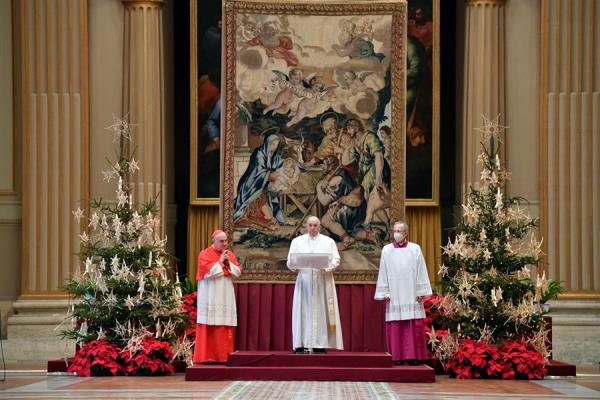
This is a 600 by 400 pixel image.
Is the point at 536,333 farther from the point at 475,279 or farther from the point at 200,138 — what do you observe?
the point at 200,138

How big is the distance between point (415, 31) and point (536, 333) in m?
6.61

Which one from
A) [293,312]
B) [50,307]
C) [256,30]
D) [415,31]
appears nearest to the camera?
[293,312]

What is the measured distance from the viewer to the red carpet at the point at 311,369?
1487 centimetres

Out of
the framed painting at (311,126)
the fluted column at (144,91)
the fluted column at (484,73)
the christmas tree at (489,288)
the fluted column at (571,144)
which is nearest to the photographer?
the christmas tree at (489,288)

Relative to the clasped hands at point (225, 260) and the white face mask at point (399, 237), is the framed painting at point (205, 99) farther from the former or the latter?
the white face mask at point (399, 237)

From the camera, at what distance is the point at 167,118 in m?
21.2

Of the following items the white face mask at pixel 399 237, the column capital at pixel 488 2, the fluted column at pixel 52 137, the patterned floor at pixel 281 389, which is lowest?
the patterned floor at pixel 281 389

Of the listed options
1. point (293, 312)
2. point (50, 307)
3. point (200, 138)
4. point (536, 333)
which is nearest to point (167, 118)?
point (200, 138)

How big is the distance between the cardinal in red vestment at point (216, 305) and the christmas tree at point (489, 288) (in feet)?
8.45

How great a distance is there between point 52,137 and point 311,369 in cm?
671

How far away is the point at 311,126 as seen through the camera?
56.3 ft

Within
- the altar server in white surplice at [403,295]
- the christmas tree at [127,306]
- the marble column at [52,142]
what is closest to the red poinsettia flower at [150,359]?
the christmas tree at [127,306]

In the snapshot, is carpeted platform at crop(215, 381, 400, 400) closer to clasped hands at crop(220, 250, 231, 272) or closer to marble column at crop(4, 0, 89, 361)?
clasped hands at crop(220, 250, 231, 272)

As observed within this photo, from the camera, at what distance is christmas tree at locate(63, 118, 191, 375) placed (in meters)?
15.8
